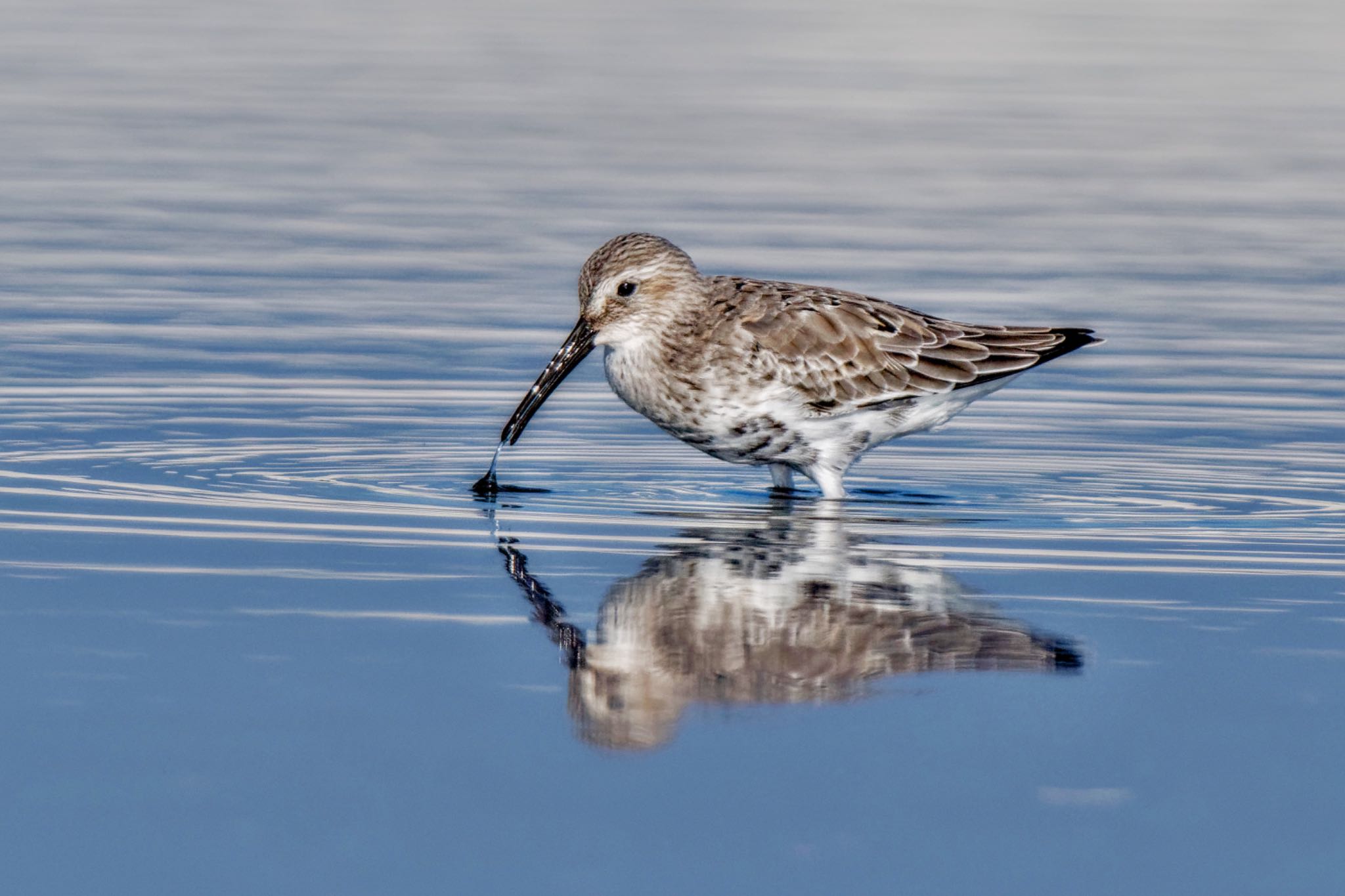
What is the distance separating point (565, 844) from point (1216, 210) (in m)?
18.5

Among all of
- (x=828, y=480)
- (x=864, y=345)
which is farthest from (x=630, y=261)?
(x=828, y=480)

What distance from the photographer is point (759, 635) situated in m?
8.81

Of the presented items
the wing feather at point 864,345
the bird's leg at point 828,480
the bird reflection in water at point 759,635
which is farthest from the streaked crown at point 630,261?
the bird reflection in water at point 759,635

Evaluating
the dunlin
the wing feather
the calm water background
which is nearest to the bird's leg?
the dunlin

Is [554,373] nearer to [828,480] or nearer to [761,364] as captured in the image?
[761,364]

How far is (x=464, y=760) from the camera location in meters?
7.32

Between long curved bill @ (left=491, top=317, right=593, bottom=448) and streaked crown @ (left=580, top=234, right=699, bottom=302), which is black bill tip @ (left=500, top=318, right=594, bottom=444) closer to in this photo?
long curved bill @ (left=491, top=317, right=593, bottom=448)

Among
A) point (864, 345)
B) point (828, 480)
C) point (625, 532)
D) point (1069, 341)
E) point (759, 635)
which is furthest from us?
point (1069, 341)

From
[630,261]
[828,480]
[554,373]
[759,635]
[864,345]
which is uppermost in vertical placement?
[630,261]

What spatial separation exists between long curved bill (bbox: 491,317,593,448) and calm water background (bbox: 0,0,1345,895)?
15.1 inches

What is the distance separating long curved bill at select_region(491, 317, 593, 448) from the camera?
12945mm

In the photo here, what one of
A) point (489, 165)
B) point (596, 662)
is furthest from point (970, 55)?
point (596, 662)

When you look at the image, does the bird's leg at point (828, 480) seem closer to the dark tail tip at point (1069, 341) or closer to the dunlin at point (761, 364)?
the dunlin at point (761, 364)

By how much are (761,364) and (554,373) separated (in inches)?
42.9
